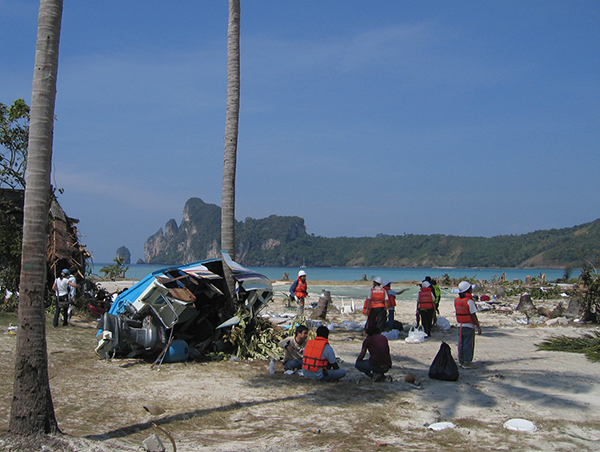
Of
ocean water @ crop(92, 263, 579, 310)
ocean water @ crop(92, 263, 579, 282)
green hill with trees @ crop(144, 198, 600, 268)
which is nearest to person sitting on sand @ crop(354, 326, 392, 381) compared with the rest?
ocean water @ crop(92, 263, 579, 310)

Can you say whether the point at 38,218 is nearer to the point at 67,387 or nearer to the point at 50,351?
the point at 67,387

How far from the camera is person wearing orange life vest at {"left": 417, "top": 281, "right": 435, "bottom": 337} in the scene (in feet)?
45.1

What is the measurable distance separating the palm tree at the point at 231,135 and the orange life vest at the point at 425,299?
17.6 feet

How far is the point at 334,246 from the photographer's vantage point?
169625mm

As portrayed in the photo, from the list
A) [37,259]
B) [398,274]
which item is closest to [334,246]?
[398,274]

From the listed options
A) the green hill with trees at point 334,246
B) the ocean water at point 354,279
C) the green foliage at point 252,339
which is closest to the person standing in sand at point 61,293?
the ocean water at point 354,279

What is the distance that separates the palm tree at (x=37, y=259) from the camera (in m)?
4.95

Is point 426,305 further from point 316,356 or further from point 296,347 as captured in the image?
point 316,356

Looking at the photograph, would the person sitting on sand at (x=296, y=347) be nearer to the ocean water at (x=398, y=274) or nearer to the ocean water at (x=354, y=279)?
the ocean water at (x=354, y=279)

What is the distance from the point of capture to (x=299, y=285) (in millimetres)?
17156

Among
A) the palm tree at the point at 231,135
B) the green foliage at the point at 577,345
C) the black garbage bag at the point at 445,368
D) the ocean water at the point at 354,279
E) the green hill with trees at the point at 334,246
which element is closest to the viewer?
the black garbage bag at the point at 445,368

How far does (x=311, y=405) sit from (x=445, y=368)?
2819 mm

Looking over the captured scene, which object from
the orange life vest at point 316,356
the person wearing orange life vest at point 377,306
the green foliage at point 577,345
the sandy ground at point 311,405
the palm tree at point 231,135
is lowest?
the sandy ground at point 311,405

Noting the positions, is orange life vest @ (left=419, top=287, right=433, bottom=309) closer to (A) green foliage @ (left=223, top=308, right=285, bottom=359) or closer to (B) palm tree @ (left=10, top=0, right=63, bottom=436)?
(A) green foliage @ (left=223, top=308, right=285, bottom=359)
